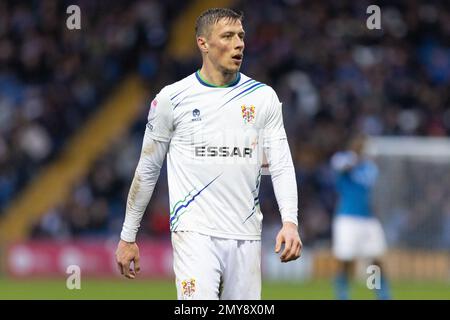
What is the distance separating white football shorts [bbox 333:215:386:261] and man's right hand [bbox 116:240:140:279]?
26.5 ft

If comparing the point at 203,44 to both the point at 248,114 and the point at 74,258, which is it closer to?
the point at 248,114

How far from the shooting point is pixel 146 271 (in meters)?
19.5

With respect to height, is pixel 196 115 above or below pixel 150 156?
above

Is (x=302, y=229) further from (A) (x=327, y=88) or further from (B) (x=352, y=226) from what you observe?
(B) (x=352, y=226)

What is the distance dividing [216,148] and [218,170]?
127mm

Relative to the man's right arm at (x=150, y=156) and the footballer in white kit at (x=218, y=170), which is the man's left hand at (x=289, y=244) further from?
the man's right arm at (x=150, y=156)

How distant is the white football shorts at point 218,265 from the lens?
641 centimetres

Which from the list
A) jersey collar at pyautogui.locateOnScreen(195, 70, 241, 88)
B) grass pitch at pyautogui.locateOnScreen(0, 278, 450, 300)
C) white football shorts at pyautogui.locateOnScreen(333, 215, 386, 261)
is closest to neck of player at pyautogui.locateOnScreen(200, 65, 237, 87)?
jersey collar at pyautogui.locateOnScreen(195, 70, 241, 88)

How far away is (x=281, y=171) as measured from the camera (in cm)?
655

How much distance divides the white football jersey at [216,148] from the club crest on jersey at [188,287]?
1.01ft

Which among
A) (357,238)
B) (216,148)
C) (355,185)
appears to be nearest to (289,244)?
(216,148)

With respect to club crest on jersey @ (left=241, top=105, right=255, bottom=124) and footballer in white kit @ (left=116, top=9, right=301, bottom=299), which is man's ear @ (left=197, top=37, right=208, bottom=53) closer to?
footballer in white kit @ (left=116, top=9, right=301, bottom=299)
